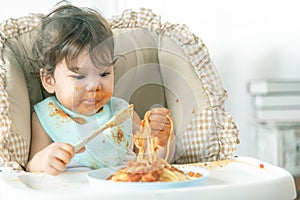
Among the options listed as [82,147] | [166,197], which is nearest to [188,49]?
[82,147]

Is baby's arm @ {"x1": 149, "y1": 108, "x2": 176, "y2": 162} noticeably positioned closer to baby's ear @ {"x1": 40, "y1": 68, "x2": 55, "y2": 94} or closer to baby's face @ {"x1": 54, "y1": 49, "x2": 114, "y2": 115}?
baby's face @ {"x1": 54, "y1": 49, "x2": 114, "y2": 115}

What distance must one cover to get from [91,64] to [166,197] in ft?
1.11

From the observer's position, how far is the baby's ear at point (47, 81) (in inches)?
48.0

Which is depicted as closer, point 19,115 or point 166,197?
point 166,197

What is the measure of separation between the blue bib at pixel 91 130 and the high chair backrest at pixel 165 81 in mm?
42

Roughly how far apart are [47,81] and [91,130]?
20 centimetres

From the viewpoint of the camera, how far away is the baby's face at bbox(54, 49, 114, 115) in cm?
108

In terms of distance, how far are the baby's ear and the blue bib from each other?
23 millimetres

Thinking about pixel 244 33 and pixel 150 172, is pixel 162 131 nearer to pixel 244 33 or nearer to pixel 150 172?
pixel 150 172

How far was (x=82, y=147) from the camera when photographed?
42.2 inches

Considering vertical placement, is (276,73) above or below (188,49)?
below

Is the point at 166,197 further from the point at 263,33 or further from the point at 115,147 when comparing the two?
the point at 263,33

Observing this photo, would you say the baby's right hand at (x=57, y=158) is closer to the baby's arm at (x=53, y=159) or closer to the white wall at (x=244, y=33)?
the baby's arm at (x=53, y=159)

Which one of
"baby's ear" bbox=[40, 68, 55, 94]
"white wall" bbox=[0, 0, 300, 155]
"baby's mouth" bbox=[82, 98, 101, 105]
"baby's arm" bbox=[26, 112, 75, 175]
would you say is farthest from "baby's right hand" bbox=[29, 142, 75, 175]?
"white wall" bbox=[0, 0, 300, 155]
